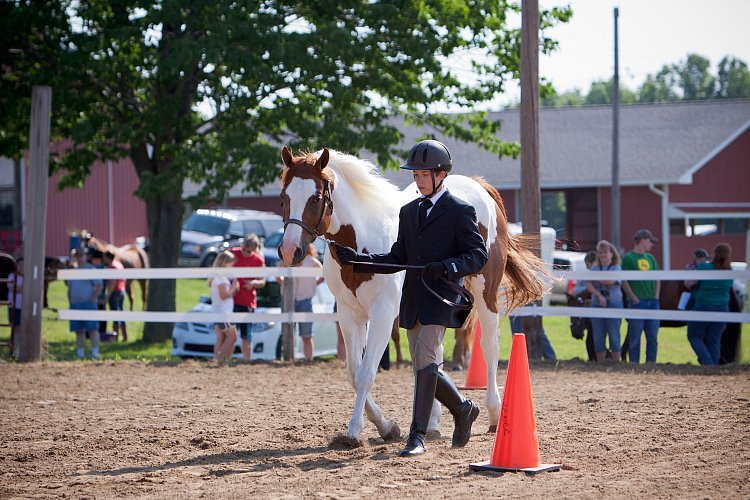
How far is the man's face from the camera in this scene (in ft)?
20.1

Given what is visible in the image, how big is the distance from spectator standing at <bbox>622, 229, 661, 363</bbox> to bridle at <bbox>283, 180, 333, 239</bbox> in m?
7.05

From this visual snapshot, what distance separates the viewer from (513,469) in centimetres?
557

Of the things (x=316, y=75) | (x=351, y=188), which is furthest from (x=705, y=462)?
(x=316, y=75)

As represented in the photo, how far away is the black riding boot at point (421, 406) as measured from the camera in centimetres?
605

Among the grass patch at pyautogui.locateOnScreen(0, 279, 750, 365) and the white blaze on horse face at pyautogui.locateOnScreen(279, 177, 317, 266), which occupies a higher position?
the white blaze on horse face at pyautogui.locateOnScreen(279, 177, 317, 266)

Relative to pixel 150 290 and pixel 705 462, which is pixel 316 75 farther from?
pixel 705 462

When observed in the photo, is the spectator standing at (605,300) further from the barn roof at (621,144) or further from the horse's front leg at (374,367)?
the barn roof at (621,144)

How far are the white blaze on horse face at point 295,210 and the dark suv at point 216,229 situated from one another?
2245cm

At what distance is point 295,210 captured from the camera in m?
6.48

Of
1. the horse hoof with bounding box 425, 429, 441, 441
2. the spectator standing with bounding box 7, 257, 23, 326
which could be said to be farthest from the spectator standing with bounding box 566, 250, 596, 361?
the spectator standing with bounding box 7, 257, 23, 326

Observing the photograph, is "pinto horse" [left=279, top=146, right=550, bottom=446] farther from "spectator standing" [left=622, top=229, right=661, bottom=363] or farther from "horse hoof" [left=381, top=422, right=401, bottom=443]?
A: "spectator standing" [left=622, top=229, right=661, bottom=363]

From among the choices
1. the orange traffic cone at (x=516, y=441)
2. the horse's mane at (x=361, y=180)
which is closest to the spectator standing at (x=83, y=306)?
the horse's mane at (x=361, y=180)

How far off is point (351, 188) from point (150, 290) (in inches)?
411

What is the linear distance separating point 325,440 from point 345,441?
0.55 meters
